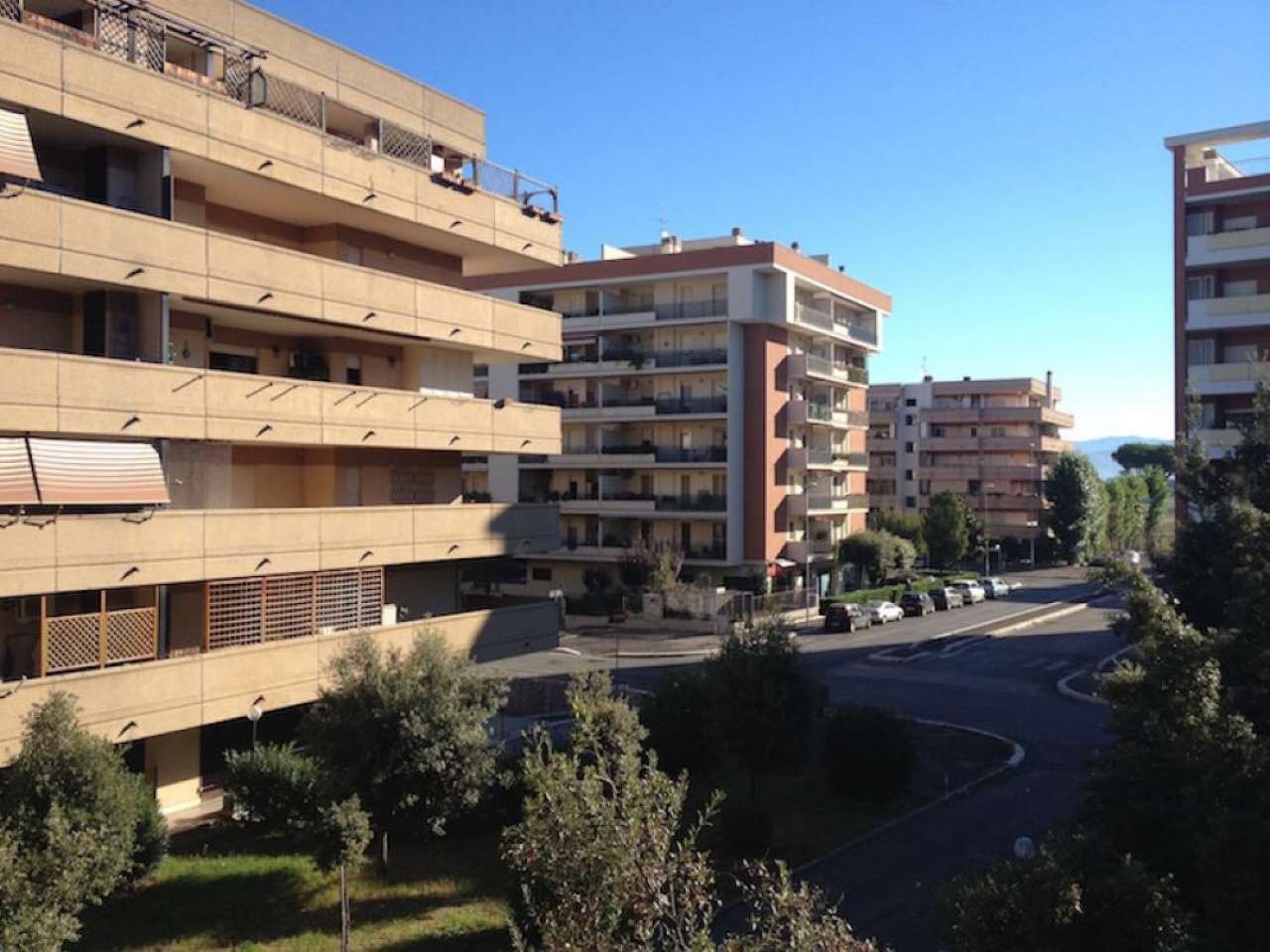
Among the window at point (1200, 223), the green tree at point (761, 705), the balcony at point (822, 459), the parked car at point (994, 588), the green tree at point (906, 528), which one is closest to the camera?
the green tree at point (761, 705)

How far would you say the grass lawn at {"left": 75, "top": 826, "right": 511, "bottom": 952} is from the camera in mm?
14859

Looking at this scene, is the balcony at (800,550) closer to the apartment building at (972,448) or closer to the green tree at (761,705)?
the green tree at (761,705)

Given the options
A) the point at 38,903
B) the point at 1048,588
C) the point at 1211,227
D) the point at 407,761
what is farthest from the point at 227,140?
the point at 1048,588

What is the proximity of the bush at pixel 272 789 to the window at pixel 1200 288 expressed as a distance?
31553 mm

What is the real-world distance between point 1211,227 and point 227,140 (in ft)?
104

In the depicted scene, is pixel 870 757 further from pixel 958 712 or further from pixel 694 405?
pixel 694 405

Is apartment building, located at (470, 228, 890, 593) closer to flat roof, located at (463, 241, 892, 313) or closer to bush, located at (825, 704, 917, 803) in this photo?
flat roof, located at (463, 241, 892, 313)

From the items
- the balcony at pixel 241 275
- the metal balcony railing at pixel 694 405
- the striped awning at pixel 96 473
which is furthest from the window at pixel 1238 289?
the striped awning at pixel 96 473

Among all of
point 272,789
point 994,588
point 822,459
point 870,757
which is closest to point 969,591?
point 994,588

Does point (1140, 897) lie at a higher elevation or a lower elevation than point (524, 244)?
lower

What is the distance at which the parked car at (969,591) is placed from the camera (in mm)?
60750

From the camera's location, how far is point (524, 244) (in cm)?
2494

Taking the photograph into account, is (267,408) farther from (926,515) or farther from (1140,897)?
(926,515)

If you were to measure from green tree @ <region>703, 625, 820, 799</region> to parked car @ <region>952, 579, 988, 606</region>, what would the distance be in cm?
4261
